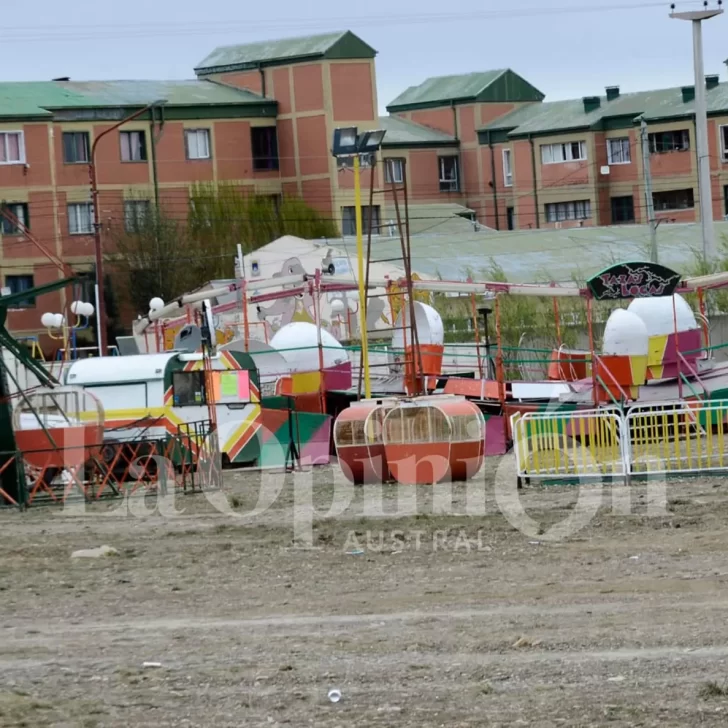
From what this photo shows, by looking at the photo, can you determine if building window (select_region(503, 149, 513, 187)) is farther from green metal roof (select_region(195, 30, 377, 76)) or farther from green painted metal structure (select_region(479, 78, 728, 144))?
green metal roof (select_region(195, 30, 377, 76))

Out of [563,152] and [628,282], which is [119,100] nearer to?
[563,152]

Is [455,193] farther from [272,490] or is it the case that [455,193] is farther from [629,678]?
[629,678]

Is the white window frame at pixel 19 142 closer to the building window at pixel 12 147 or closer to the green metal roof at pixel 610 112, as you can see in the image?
the building window at pixel 12 147

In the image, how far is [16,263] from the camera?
62875mm

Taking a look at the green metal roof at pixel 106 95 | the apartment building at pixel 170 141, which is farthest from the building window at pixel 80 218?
the green metal roof at pixel 106 95

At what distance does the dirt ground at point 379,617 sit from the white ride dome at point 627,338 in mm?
9917

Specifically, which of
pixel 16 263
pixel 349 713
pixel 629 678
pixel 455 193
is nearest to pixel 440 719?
pixel 349 713

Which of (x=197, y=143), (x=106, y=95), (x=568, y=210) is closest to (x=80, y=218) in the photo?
(x=106, y=95)

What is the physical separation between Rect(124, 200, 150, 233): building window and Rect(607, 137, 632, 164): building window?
22.5 m

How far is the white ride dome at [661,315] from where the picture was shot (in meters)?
29.2

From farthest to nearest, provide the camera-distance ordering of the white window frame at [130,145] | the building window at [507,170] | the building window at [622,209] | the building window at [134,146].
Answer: the building window at [507,170] < the building window at [622,209] < the building window at [134,146] < the white window frame at [130,145]

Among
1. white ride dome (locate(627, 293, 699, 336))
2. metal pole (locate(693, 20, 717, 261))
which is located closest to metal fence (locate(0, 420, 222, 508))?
white ride dome (locate(627, 293, 699, 336))

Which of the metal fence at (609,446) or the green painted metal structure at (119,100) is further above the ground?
the green painted metal structure at (119,100)

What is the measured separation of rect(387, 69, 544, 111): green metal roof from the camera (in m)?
80.2
